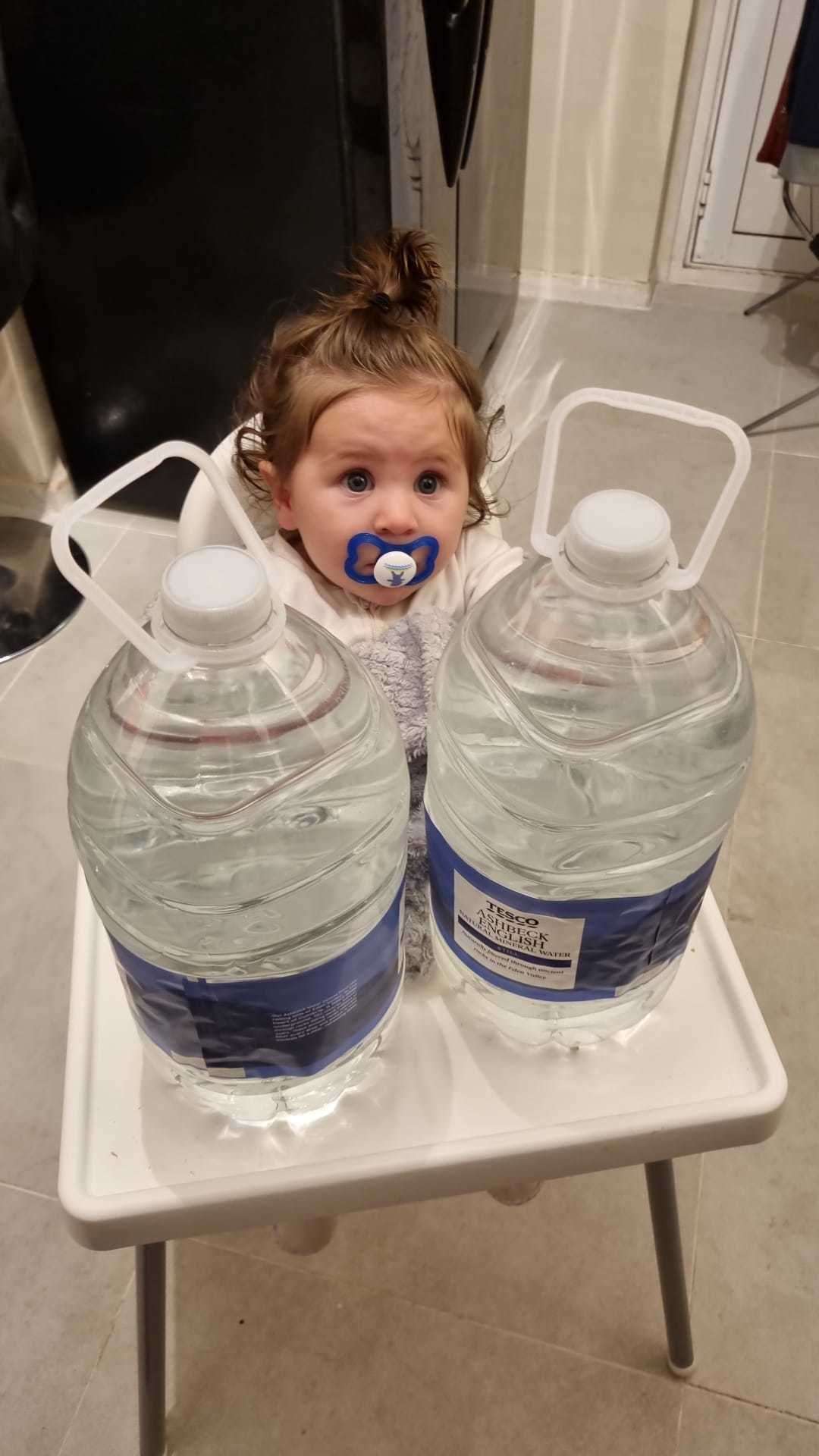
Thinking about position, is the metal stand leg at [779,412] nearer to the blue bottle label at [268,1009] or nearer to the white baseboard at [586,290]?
the white baseboard at [586,290]

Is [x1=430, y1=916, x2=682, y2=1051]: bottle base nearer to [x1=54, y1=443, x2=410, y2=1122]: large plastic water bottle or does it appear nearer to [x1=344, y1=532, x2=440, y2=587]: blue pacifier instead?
[x1=54, y1=443, x2=410, y2=1122]: large plastic water bottle

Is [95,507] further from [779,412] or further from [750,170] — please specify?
[750,170]

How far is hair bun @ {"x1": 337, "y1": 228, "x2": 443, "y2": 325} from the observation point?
787mm

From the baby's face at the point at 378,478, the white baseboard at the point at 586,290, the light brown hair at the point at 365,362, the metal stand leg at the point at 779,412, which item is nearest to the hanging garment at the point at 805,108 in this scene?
the metal stand leg at the point at 779,412

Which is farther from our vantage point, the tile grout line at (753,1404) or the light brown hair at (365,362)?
the tile grout line at (753,1404)

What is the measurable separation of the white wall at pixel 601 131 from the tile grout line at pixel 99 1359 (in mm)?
2259

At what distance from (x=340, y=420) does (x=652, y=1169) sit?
59cm

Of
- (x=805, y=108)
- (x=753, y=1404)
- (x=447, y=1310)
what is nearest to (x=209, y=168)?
(x=805, y=108)

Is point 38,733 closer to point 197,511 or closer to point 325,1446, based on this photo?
point 197,511

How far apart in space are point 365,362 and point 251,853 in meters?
0.38

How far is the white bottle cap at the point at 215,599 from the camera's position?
42 centimetres

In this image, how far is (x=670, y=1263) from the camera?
893mm

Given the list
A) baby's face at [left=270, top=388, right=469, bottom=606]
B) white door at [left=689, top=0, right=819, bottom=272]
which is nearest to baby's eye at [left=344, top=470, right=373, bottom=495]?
baby's face at [left=270, top=388, right=469, bottom=606]

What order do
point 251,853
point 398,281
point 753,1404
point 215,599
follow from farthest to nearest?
point 753,1404
point 398,281
point 251,853
point 215,599
